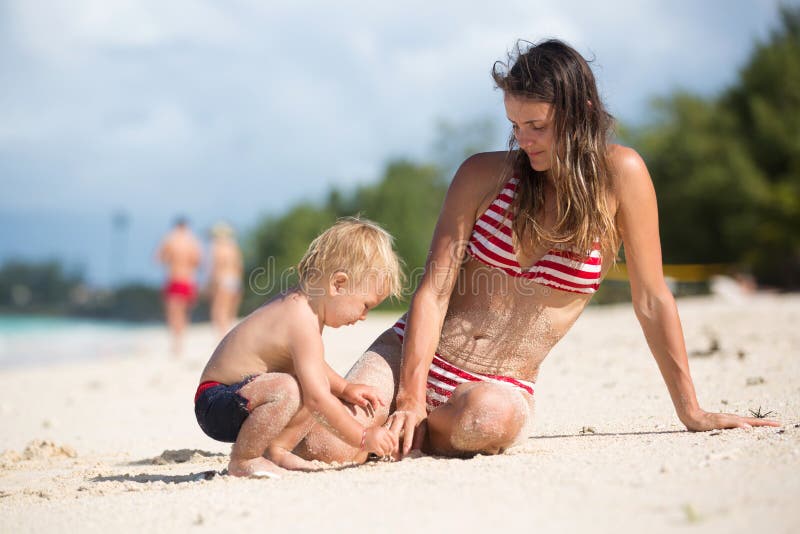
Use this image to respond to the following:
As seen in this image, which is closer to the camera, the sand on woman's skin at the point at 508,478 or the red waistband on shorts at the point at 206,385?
the sand on woman's skin at the point at 508,478

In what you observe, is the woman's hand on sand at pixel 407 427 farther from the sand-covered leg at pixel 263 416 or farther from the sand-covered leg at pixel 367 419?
the sand-covered leg at pixel 263 416

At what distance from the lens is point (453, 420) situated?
3.33 meters

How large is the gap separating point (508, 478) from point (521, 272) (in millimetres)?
1051

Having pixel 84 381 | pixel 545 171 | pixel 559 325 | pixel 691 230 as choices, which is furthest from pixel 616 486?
pixel 691 230

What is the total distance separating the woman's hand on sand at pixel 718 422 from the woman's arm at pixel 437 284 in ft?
3.84

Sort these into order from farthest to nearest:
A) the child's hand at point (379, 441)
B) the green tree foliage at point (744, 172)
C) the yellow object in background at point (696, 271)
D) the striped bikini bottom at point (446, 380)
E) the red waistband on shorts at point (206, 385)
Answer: the yellow object in background at point (696, 271), the green tree foliage at point (744, 172), the striped bikini bottom at point (446, 380), the red waistband on shorts at point (206, 385), the child's hand at point (379, 441)

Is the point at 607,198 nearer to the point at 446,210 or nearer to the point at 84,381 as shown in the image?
the point at 446,210

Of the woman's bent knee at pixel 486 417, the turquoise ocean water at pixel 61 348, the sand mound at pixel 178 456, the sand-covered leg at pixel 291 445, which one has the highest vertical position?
the woman's bent knee at pixel 486 417

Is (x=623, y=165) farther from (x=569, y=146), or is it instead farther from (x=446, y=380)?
(x=446, y=380)

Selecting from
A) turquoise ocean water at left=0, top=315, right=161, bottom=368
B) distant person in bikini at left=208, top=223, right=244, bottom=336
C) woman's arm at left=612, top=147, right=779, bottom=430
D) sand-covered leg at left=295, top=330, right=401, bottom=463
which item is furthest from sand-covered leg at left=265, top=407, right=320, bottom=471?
turquoise ocean water at left=0, top=315, right=161, bottom=368

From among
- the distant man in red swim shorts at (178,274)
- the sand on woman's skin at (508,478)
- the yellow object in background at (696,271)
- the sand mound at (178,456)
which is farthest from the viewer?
the yellow object in background at (696,271)

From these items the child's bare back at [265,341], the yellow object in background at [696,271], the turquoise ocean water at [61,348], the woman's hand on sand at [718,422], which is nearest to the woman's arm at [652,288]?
the woman's hand on sand at [718,422]

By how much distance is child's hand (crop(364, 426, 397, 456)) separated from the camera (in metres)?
3.27

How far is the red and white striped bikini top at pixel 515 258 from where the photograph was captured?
354 centimetres
